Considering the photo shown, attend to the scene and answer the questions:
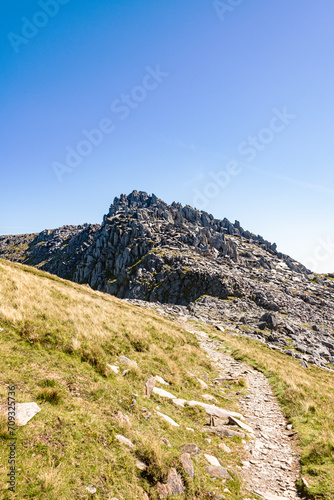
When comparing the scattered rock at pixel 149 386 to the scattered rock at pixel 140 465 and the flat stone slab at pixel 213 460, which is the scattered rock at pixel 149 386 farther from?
the scattered rock at pixel 140 465

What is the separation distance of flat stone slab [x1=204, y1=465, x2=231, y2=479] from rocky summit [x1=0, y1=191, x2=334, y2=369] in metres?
35.3

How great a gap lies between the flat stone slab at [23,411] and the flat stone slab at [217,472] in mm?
5481

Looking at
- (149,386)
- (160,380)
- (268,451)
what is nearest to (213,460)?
(268,451)

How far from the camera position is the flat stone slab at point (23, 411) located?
19.4ft

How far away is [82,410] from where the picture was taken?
7.31 metres

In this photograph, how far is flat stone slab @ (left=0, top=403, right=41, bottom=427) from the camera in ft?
19.4

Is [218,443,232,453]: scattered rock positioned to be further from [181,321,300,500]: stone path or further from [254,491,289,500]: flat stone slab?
[254,491,289,500]: flat stone slab

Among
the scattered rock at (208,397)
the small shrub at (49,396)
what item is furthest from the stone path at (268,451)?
the small shrub at (49,396)

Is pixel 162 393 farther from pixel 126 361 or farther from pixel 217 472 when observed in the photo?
pixel 217 472

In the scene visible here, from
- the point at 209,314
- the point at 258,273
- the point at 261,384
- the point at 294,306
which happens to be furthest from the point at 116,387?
the point at 258,273

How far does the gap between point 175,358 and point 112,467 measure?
11.9m

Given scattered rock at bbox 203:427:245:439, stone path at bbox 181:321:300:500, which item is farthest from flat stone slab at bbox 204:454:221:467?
scattered rock at bbox 203:427:245:439

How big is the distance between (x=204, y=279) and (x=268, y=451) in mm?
79836

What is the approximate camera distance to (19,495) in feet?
14.3
